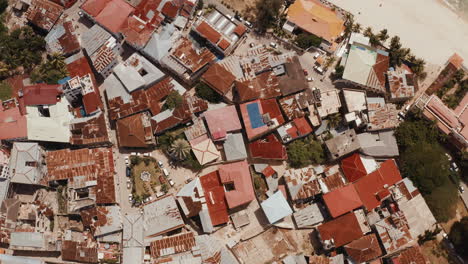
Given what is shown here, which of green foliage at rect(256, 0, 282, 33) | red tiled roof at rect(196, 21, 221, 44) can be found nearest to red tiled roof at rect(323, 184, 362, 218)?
green foliage at rect(256, 0, 282, 33)

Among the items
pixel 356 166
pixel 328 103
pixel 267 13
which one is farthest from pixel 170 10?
pixel 356 166

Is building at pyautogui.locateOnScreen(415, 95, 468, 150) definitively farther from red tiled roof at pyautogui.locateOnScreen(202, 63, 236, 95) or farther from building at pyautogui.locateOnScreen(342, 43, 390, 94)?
red tiled roof at pyautogui.locateOnScreen(202, 63, 236, 95)

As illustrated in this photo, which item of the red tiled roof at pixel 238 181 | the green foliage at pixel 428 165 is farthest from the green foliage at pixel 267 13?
the green foliage at pixel 428 165

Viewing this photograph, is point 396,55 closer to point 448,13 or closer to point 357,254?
point 448,13

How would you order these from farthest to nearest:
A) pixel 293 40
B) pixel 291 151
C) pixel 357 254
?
pixel 293 40 < pixel 291 151 < pixel 357 254

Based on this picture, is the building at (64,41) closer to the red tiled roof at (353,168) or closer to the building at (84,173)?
the building at (84,173)

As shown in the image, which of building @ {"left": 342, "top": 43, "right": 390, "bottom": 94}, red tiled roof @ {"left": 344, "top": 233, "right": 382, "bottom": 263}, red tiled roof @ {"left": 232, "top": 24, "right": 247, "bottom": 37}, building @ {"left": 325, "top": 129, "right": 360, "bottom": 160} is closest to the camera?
red tiled roof @ {"left": 344, "top": 233, "right": 382, "bottom": 263}

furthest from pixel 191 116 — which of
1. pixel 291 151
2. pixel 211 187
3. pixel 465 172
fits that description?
pixel 465 172
